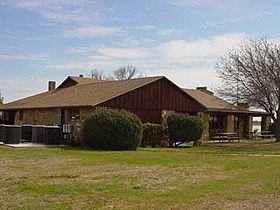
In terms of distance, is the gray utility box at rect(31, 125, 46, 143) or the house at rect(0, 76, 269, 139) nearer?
the gray utility box at rect(31, 125, 46, 143)

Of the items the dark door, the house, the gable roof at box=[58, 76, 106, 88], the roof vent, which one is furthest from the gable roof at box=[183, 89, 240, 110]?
the dark door

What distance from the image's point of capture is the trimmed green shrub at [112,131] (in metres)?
26.1

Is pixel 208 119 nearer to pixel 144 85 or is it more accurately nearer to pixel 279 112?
pixel 279 112

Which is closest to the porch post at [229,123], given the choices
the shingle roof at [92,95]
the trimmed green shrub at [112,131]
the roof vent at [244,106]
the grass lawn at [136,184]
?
the roof vent at [244,106]

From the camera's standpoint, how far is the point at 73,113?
3170 centimetres

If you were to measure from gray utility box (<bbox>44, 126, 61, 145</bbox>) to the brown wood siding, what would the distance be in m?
3.30

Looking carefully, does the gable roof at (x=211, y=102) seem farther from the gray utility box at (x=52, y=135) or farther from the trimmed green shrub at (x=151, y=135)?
the gray utility box at (x=52, y=135)

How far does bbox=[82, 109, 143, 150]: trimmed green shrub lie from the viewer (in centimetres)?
2609

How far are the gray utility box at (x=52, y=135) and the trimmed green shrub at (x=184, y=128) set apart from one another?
7.35 meters

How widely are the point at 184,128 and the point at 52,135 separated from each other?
8.48 m

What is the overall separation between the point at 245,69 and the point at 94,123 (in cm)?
1762

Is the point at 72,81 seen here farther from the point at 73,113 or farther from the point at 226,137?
the point at 226,137

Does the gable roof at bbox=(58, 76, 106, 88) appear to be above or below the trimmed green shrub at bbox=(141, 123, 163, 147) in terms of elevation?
above

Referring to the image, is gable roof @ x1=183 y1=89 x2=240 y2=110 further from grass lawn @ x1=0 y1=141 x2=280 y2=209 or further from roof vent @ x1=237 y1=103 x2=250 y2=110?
grass lawn @ x1=0 y1=141 x2=280 y2=209
